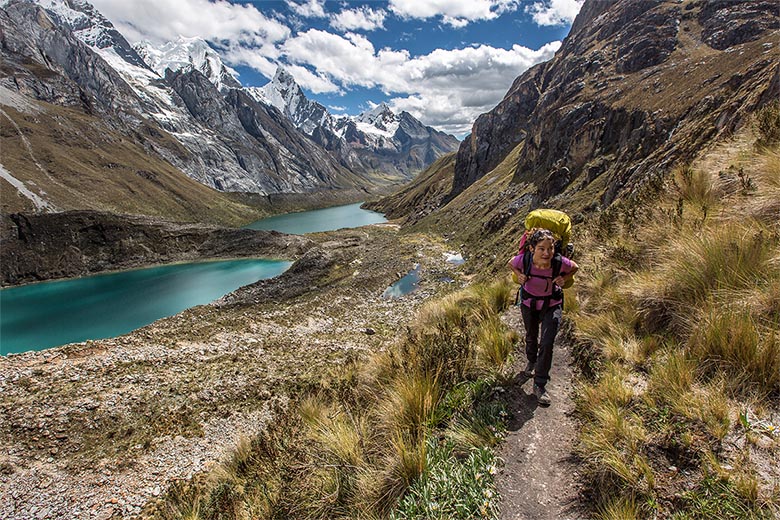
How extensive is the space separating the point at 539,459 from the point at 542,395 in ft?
3.55

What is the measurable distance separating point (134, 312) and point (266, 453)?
4952 centimetres

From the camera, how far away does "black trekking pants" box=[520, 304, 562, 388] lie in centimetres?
440

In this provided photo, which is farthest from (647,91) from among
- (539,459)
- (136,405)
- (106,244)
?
(106,244)

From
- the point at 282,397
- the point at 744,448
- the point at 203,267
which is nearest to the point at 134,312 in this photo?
the point at 203,267

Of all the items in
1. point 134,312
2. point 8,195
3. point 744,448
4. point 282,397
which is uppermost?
point 8,195

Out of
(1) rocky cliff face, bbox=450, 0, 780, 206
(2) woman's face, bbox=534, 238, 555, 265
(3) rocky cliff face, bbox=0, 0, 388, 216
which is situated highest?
(3) rocky cliff face, bbox=0, 0, 388, 216

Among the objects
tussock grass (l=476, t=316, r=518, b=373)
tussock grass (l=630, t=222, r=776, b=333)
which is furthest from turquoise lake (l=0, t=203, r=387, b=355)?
tussock grass (l=630, t=222, r=776, b=333)

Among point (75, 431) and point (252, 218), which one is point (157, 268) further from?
point (252, 218)

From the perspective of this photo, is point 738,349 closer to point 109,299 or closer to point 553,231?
point 553,231

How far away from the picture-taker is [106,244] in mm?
63500

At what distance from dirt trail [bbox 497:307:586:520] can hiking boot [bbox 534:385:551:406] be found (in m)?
0.06

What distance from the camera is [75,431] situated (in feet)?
34.5

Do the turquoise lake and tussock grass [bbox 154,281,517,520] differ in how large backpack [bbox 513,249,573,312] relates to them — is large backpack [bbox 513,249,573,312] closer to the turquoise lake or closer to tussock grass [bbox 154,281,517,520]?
tussock grass [bbox 154,281,517,520]

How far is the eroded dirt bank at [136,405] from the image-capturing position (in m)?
8.90
